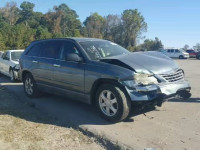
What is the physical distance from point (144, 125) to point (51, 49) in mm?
3339

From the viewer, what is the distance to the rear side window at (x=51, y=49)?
6898 mm

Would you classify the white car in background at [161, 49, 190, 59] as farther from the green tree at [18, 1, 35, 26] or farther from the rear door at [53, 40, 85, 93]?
the green tree at [18, 1, 35, 26]

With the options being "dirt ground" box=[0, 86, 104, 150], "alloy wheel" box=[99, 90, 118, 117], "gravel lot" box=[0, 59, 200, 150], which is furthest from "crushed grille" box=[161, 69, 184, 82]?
"dirt ground" box=[0, 86, 104, 150]

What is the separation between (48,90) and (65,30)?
63700 millimetres

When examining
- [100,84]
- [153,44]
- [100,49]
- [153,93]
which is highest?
[153,44]

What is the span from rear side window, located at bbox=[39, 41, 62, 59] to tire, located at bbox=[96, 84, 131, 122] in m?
1.92

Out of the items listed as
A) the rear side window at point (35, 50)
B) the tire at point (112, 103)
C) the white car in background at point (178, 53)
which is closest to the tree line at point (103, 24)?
the white car in background at point (178, 53)

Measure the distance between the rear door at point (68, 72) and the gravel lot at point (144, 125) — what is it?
2.12ft

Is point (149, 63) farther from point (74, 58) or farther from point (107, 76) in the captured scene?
point (74, 58)

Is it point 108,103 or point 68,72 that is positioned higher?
point 68,72

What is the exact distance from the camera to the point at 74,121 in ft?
18.6

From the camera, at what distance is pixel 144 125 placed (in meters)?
5.26

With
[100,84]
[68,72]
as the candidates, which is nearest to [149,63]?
[100,84]

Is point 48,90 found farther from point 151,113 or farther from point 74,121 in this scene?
point 151,113
